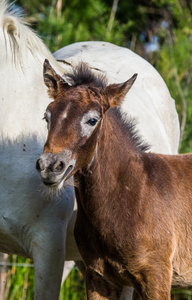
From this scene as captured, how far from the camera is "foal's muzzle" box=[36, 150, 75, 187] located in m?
2.82

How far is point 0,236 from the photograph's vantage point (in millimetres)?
3629

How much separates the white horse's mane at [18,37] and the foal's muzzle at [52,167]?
1266 millimetres

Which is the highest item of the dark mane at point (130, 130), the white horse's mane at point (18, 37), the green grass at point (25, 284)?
the white horse's mane at point (18, 37)

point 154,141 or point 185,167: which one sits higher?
point 154,141

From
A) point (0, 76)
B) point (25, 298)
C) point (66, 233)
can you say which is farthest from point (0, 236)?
point (25, 298)

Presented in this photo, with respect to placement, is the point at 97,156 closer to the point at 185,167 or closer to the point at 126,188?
the point at 126,188

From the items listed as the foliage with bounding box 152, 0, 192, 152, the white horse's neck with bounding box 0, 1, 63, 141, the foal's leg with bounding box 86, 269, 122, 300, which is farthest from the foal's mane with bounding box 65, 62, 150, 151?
the foliage with bounding box 152, 0, 192, 152

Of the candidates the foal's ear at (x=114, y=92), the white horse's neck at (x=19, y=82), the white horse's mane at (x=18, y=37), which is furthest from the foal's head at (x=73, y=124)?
the white horse's mane at (x=18, y=37)

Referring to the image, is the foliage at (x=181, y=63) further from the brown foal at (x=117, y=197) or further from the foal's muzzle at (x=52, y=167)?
the foal's muzzle at (x=52, y=167)

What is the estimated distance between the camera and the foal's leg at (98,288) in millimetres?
3562

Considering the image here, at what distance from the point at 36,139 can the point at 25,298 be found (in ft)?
8.41

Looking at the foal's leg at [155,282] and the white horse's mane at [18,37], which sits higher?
the white horse's mane at [18,37]

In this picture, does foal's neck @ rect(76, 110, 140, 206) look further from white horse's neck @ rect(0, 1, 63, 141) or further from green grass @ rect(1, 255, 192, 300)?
green grass @ rect(1, 255, 192, 300)

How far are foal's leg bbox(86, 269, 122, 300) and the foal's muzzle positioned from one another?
959 millimetres
